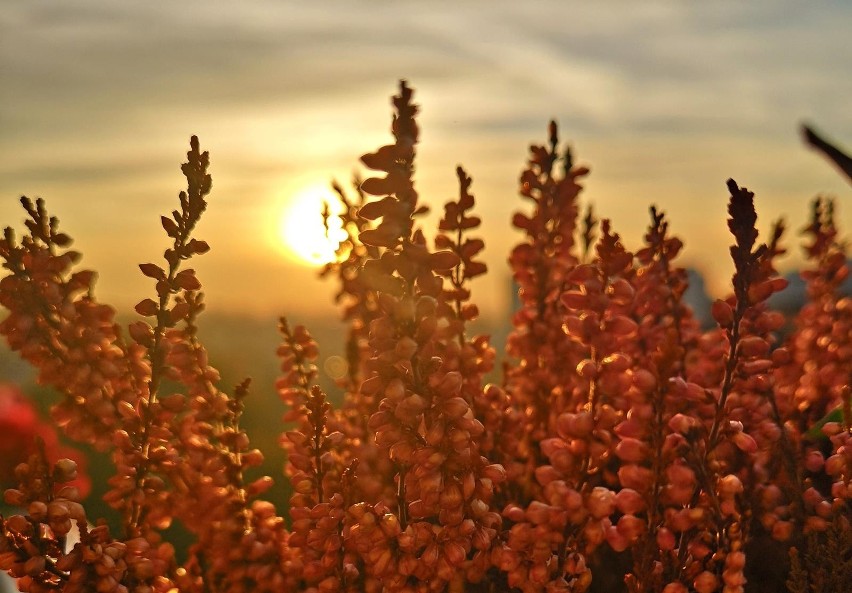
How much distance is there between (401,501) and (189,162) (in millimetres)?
403

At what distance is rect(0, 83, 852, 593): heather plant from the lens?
0.83 m

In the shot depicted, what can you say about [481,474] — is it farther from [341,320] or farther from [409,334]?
[341,320]

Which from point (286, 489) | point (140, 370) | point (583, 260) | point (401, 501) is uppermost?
point (583, 260)

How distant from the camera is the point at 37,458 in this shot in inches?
36.1

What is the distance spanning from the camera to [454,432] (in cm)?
81

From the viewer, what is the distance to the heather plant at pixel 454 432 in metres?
0.83

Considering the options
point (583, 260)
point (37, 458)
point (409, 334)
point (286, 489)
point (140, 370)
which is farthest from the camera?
point (286, 489)

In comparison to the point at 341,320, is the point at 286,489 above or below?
below

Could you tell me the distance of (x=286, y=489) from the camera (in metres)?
2.87

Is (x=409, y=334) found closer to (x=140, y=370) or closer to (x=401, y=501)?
(x=401, y=501)

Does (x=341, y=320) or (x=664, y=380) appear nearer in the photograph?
(x=664, y=380)

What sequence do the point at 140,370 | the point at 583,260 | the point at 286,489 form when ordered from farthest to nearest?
1. the point at 286,489
2. the point at 583,260
3. the point at 140,370

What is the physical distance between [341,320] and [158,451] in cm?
50

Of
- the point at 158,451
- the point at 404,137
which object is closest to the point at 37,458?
the point at 158,451
